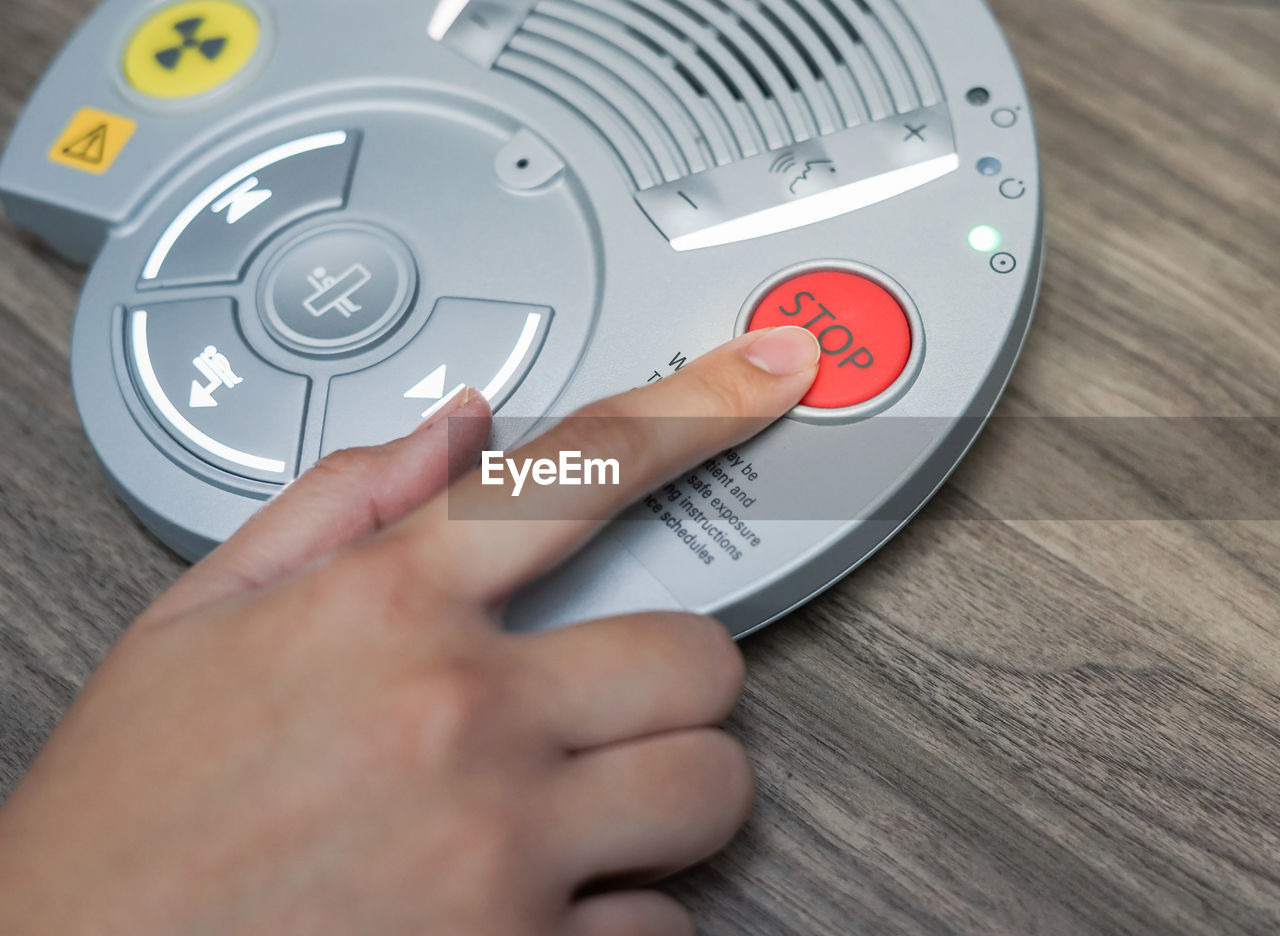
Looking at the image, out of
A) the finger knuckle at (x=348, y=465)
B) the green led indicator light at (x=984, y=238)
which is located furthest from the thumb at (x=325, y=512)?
the green led indicator light at (x=984, y=238)

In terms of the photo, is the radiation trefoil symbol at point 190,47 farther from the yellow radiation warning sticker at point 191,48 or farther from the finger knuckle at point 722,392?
the finger knuckle at point 722,392

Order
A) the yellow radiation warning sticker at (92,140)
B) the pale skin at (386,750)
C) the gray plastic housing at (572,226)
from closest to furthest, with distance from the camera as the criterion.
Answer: the pale skin at (386,750) < the gray plastic housing at (572,226) < the yellow radiation warning sticker at (92,140)

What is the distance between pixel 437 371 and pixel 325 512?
97mm

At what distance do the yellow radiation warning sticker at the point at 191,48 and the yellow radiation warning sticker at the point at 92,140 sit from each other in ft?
0.08

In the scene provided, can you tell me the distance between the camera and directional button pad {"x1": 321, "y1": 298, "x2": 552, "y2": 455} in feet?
1.64

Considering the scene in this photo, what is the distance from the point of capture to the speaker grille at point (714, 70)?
55 centimetres

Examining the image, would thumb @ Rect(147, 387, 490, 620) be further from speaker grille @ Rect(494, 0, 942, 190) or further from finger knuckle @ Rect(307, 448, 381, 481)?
speaker grille @ Rect(494, 0, 942, 190)

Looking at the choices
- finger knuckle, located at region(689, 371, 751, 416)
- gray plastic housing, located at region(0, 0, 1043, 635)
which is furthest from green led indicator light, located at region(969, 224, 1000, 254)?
finger knuckle, located at region(689, 371, 751, 416)

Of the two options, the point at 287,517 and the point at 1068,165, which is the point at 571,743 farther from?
the point at 1068,165

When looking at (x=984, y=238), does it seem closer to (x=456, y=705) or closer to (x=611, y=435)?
(x=611, y=435)

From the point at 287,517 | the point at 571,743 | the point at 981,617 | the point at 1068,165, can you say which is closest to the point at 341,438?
the point at 287,517

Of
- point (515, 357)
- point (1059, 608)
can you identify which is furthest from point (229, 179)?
point (1059, 608)

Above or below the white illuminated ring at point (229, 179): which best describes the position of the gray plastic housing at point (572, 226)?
below

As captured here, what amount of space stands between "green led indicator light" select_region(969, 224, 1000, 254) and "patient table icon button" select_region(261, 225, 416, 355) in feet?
0.85
